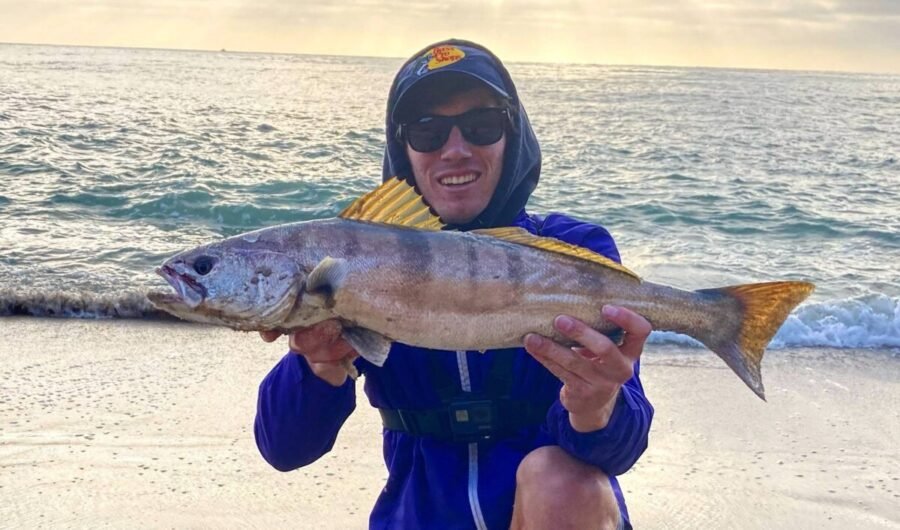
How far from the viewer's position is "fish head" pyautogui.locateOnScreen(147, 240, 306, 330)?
99.4 inches

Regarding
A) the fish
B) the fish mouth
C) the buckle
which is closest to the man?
the buckle

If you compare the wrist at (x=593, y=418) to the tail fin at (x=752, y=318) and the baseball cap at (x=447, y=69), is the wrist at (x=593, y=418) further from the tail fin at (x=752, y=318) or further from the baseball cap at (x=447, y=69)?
the baseball cap at (x=447, y=69)

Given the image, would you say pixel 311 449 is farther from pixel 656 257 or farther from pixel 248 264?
pixel 656 257

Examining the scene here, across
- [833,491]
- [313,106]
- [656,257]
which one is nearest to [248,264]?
[833,491]

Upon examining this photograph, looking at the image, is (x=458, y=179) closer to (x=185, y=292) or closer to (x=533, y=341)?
(x=533, y=341)

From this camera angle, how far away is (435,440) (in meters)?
3.15

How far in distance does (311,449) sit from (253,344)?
3748 millimetres

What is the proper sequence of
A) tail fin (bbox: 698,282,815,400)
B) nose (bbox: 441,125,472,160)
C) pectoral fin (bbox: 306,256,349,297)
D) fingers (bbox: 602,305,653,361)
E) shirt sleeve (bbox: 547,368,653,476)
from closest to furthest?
pectoral fin (bbox: 306,256,349,297), fingers (bbox: 602,305,653,361), shirt sleeve (bbox: 547,368,653,476), tail fin (bbox: 698,282,815,400), nose (bbox: 441,125,472,160)

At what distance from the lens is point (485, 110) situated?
136 inches

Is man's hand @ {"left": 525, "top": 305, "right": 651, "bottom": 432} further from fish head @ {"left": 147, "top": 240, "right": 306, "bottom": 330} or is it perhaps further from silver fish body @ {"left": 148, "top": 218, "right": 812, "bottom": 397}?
fish head @ {"left": 147, "top": 240, "right": 306, "bottom": 330}

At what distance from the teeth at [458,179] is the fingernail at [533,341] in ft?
3.42

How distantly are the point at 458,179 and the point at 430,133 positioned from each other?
0.23 meters

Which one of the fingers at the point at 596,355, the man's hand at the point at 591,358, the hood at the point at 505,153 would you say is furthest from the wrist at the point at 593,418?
the hood at the point at 505,153

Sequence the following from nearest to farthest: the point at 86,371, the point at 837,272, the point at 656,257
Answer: the point at 86,371
the point at 837,272
the point at 656,257
